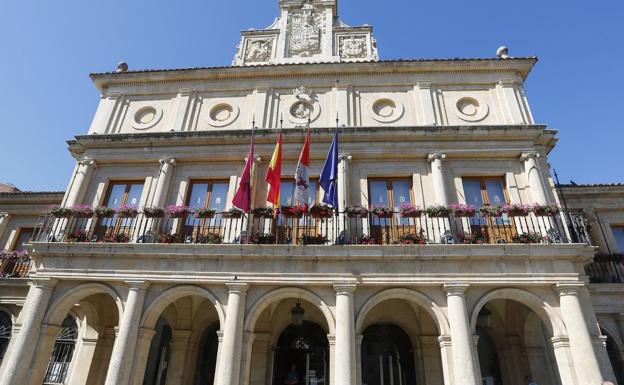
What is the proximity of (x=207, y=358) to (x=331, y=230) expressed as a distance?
569cm

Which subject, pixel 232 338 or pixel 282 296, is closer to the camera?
pixel 232 338

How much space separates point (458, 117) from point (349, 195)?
4826 mm

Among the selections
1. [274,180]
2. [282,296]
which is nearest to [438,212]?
[274,180]

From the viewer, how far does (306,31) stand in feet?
51.5

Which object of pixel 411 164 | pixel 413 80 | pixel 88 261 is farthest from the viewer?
pixel 413 80

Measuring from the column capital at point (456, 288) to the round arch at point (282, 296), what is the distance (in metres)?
2.87

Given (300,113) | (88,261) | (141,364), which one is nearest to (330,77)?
(300,113)

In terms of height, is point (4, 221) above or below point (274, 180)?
above

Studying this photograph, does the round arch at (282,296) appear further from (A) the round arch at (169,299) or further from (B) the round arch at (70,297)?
(B) the round arch at (70,297)

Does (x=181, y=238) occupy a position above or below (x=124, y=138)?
below

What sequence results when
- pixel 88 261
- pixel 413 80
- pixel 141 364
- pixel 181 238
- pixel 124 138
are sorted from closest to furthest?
pixel 141 364 < pixel 88 261 < pixel 181 238 < pixel 124 138 < pixel 413 80

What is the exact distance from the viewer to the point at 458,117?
12.9m

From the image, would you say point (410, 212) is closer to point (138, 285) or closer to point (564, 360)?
point (564, 360)

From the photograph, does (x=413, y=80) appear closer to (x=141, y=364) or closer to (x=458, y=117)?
(x=458, y=117)
